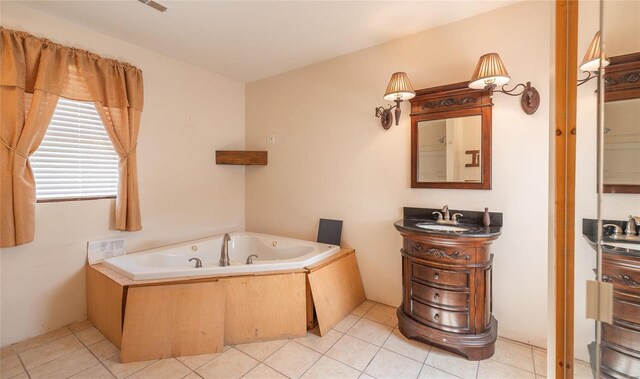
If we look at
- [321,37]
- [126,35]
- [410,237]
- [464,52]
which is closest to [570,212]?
[410,237]

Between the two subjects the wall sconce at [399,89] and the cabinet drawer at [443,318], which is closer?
the cabinet drawer at [443,318]

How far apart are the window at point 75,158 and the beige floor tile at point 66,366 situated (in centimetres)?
118

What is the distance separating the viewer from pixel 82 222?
91.4 inches

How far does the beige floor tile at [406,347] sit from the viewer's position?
1.90m

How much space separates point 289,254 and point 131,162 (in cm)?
173

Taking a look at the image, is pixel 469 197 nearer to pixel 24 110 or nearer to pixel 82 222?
pixel 82 222

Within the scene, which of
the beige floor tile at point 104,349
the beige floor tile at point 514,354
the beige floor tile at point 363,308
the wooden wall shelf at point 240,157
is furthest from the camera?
the wooden wall shelf at point 240,157

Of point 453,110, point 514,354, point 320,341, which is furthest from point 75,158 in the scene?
point 514,354

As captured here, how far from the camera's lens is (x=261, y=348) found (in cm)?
198

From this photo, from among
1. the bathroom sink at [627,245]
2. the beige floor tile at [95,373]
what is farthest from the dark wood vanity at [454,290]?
the beige floor tile at [95,373]

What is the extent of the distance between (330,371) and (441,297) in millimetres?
888

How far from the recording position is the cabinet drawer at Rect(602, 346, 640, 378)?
860 mm

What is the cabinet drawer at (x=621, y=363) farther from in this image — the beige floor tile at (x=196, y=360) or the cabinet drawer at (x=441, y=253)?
the beige floor tile at (x=196, y=360)

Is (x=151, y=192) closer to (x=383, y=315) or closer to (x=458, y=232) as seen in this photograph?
(x=383, y=315)
